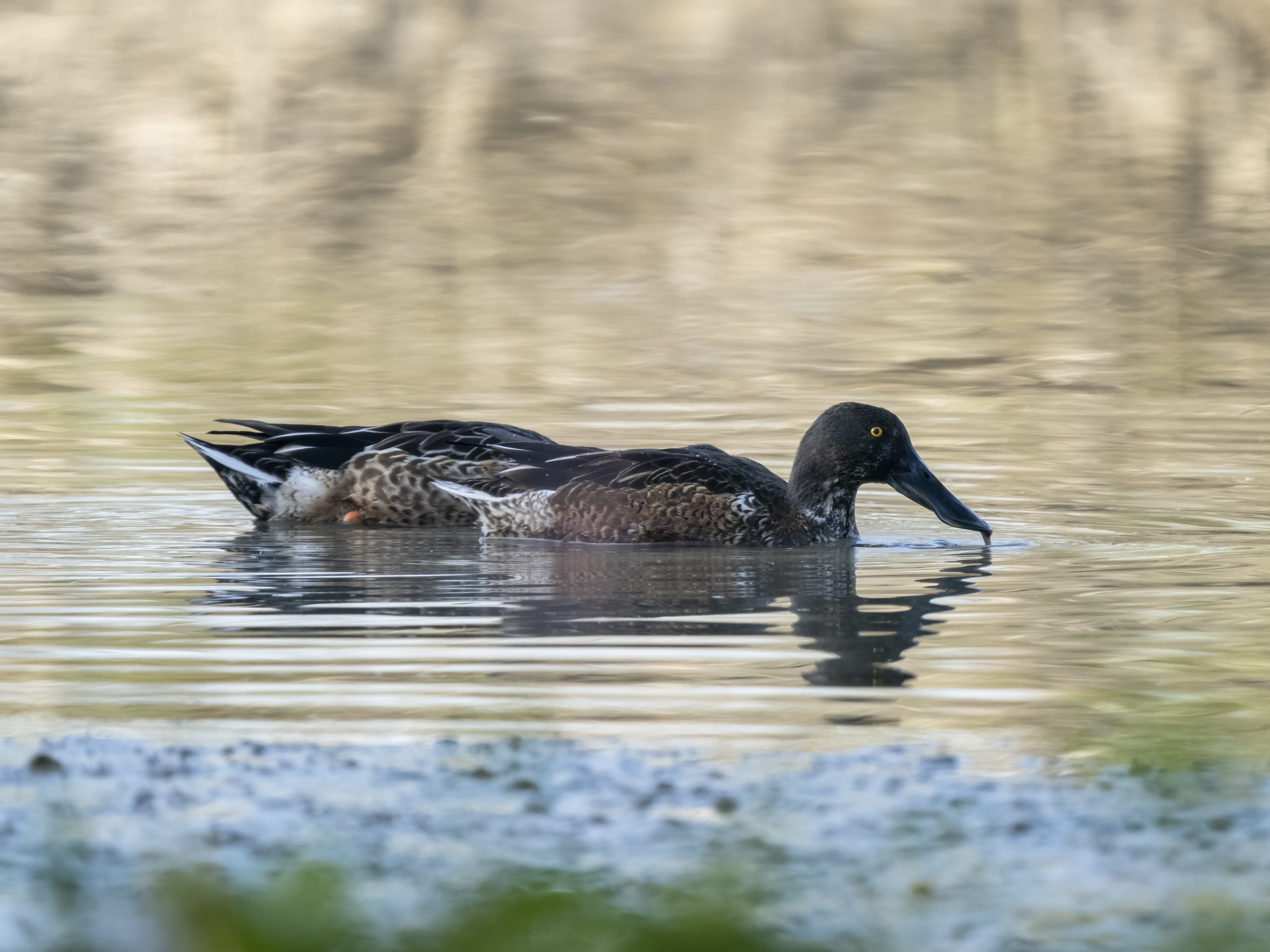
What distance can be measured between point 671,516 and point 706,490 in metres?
0.22

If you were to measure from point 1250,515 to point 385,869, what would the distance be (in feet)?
25.6

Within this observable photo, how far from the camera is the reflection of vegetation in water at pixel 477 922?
4.09 feet

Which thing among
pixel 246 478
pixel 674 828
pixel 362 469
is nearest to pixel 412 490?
pixel 362 469

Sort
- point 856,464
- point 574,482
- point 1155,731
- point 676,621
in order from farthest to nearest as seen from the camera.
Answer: point 856,464 → point 574,482 → point 676,621 → point 1155,731

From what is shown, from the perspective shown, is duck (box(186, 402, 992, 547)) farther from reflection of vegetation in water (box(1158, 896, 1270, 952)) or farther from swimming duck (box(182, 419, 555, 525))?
reflection of vegetation in water (box(1158, 896, 1270, 952))

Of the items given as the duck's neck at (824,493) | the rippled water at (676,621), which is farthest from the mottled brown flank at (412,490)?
the duck's neck at (824,493)

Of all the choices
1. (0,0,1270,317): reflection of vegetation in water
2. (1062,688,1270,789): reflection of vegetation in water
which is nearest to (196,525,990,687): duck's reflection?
(1062,688,1270,789): reflection of vegetation in water

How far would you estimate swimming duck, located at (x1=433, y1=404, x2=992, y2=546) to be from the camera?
31.8ft

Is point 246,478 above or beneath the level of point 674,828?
above

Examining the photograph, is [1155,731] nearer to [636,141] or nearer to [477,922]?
[477,922]

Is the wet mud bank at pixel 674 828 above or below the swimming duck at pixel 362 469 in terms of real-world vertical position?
below

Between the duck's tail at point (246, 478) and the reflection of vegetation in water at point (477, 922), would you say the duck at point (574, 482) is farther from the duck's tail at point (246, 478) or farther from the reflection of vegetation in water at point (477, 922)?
the reflection of vegetation in water at point (477, 922)

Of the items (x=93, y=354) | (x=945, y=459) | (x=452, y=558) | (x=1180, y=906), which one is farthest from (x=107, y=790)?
(x=93, y=354)

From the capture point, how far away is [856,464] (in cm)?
1005
